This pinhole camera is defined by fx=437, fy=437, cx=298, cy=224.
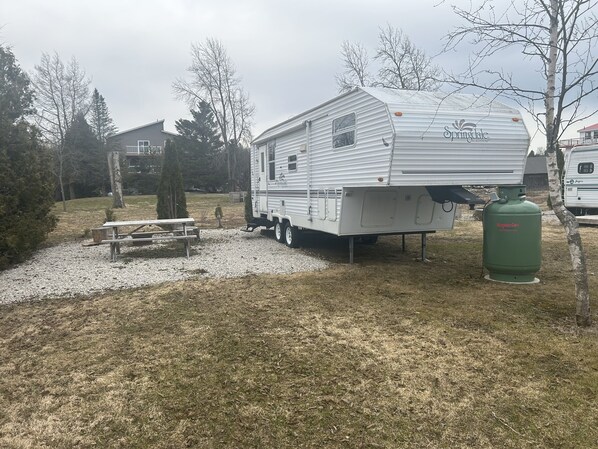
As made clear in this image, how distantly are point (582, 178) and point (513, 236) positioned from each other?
463 inches

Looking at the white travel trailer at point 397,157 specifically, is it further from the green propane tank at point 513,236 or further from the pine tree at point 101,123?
the pine tree at point 101,123

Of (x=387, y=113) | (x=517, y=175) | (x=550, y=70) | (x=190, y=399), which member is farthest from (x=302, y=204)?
(x=190, y=399)

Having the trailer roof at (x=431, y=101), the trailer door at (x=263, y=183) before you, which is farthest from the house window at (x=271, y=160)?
the trailer roof at (x=431, y=101)

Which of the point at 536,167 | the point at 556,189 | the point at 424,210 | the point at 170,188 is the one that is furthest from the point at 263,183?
the point at 536,167

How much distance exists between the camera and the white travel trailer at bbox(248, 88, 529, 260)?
6.33 meters

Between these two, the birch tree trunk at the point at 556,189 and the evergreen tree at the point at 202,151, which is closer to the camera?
the birch tree trunk at the point at 556,189

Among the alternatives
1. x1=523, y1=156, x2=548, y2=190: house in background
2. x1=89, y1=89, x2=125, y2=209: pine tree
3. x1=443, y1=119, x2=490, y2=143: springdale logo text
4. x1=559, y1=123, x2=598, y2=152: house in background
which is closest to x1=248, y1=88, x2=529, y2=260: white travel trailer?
x1=443, y1=119, x2=490, y2=143: springdale logo text

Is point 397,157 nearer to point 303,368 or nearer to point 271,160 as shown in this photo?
point 303,368

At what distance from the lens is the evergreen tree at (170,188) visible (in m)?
12.9

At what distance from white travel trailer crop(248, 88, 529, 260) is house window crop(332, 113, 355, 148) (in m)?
0.02

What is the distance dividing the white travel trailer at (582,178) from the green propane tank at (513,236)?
10.9m

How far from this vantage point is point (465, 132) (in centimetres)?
654

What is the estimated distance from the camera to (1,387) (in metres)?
3.46

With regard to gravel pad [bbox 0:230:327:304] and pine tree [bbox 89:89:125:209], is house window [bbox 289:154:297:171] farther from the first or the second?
pine tree [bbox 89:89:125:209]
